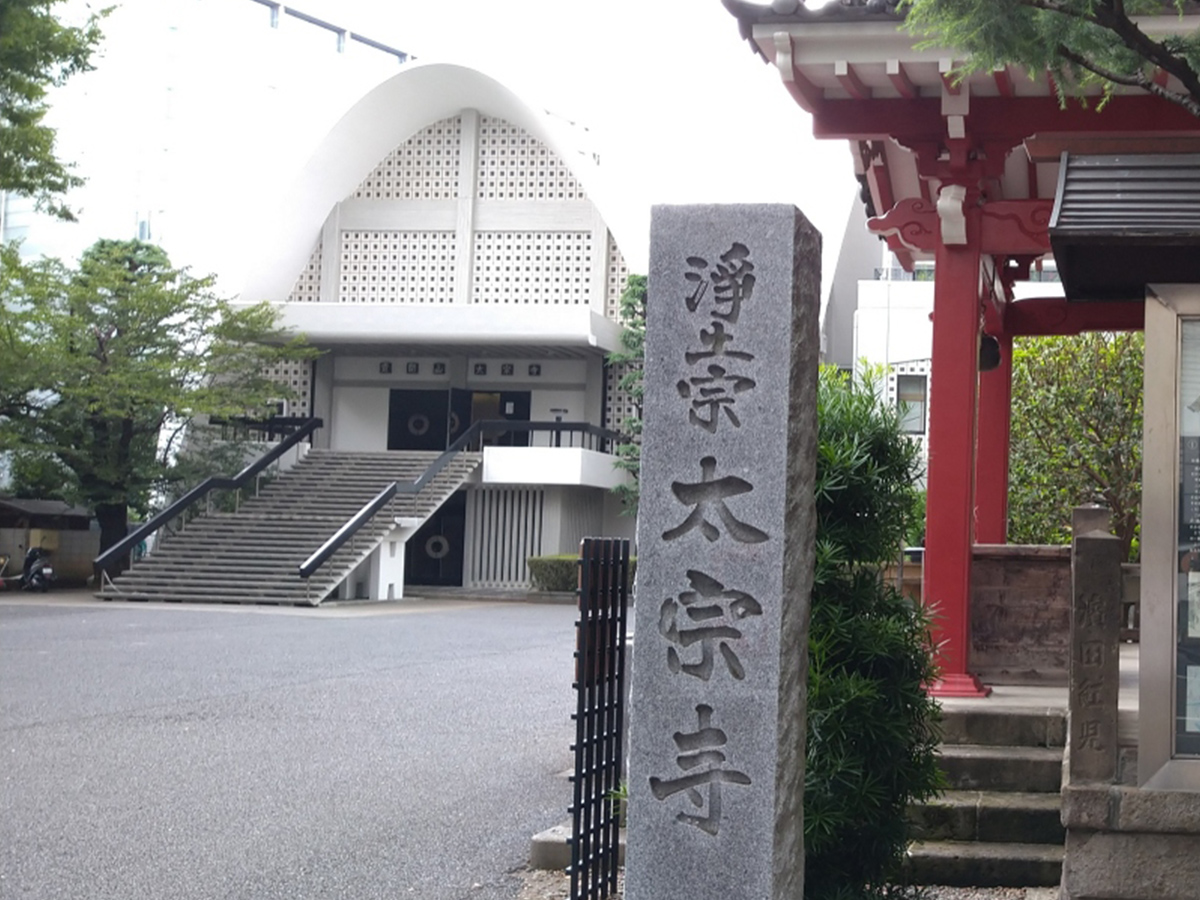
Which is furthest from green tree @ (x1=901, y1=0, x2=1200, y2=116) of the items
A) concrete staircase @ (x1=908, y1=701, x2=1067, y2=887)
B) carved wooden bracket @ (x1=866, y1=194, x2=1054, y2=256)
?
concrete staircase @ (x1=908, y1=701, x2=1067, y2=887)

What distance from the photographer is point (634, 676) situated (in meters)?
4.50

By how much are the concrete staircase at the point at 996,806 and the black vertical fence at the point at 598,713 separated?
1.18m

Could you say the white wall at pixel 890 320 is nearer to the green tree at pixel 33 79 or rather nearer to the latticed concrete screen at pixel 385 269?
the latticed concrete screen at pixel 385 269

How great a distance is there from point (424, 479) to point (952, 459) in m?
20.7

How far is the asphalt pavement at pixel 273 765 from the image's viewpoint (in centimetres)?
630

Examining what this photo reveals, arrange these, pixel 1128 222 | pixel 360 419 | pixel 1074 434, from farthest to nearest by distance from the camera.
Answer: pixel 360 419 < pixel 1074 434 < pixel 1128 222

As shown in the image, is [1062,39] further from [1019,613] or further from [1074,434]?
[1074,434]

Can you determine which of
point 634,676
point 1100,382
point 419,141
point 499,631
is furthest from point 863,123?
point 419,141

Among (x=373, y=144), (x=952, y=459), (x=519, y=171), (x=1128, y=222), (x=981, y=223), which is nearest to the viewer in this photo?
(x=1128, y=222)

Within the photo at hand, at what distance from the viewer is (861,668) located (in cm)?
488

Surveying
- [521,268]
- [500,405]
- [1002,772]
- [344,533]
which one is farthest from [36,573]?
[1002,772]

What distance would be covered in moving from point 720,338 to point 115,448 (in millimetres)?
24959

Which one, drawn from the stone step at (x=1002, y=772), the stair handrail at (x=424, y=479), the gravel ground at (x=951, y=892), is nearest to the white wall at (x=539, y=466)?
the stair handrail at (x=424, y=479)

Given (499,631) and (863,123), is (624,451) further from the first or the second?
(863,123)
